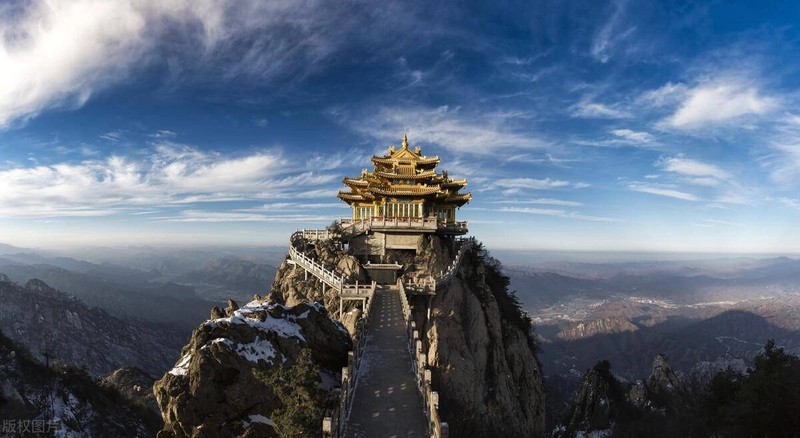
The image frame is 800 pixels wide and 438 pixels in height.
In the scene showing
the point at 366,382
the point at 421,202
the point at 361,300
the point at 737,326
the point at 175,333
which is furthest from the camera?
the point at 737,326

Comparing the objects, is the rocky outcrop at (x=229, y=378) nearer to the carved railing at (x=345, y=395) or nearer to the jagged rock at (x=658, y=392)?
the carved railing at (x=345, y=395)

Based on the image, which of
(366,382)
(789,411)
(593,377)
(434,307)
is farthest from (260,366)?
(593,377)

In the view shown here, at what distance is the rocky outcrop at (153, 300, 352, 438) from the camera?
13656mm

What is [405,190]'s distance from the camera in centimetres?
3606

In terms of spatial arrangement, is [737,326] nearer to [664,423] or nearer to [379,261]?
[664,423]

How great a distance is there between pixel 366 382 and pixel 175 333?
4952 inches

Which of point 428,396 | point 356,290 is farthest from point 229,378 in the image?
point 356,290

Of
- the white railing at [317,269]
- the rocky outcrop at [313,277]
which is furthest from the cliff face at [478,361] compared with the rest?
the white railing at [317,269]

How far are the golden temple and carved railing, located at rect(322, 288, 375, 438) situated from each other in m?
19.6

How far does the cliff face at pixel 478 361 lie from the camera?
81.8 ft

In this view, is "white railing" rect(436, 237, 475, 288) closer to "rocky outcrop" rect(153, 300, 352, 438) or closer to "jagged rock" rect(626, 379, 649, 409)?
"rocky outcrop" rect(153, 300, 352, 438)

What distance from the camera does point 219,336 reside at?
1509cm

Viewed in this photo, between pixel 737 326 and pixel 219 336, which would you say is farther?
pixel 737 326

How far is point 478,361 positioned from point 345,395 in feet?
62.8
